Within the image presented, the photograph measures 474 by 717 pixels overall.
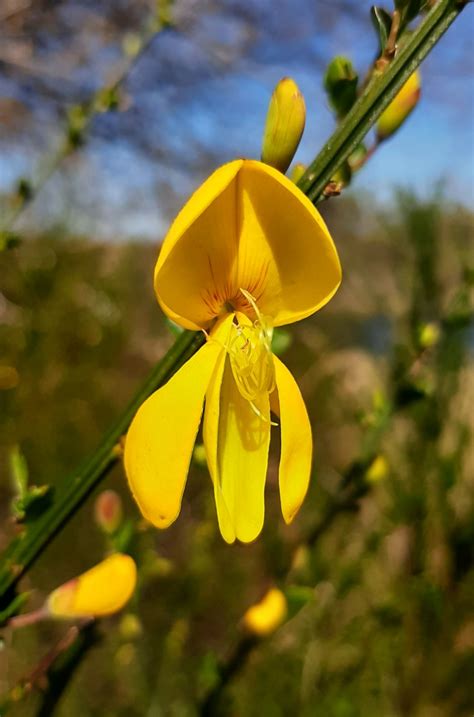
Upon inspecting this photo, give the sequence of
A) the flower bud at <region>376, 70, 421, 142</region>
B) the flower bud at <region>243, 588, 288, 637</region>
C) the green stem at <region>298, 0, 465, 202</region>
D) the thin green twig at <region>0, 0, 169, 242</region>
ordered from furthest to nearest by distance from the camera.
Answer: the thin green twig at <region>0, 0, 169, 242</region> < the flower bud at <region>243, 588, 288, 637</region> < the flower bud at <region>376, 70, 421, 142</region> < the green stem at <region>298, 0, 465, 202</region>

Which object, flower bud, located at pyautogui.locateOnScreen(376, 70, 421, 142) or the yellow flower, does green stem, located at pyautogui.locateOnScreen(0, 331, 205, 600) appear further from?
flower bud, located at pyautogui.locateOnScreen(376, 70, 421, 142)

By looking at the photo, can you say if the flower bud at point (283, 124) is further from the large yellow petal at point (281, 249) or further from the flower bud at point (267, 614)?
the flower bud at point (267, 614)

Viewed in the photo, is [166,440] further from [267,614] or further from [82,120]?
[82,120]

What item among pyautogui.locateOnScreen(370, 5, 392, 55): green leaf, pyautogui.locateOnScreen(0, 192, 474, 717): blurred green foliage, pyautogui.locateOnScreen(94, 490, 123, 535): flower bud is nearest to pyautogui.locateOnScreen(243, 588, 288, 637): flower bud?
pyautogui.locateOnScreen(0, 192, 474, 717): blurred green foliage

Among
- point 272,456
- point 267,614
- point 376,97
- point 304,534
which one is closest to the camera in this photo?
point 376,97

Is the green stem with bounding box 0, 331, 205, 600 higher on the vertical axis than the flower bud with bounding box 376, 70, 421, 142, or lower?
lower

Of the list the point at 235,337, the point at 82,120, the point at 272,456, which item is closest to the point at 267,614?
the point at 235,337
